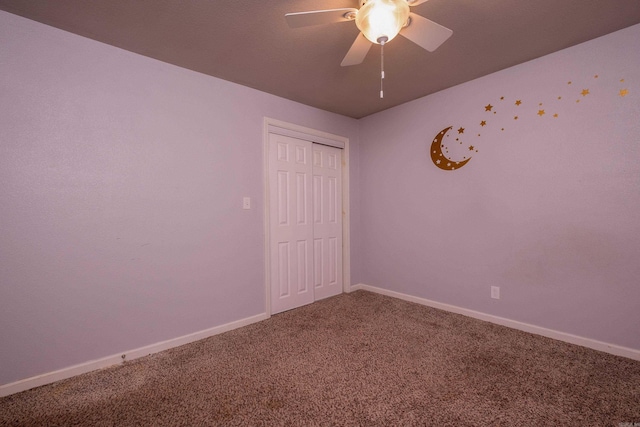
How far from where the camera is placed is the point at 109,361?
6.90 feet

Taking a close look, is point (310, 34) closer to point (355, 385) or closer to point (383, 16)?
point (383, 16)

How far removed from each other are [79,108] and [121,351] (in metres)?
1.87

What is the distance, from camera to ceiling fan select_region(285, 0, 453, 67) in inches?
56.3

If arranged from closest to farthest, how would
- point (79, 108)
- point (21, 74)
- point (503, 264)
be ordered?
1. point (21, 74)
2. point (79, 108)
3. point (503, 264)

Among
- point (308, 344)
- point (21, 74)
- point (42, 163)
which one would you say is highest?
point (21, 74)

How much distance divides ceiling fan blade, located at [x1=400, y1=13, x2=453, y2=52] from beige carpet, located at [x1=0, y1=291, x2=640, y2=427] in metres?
2.14

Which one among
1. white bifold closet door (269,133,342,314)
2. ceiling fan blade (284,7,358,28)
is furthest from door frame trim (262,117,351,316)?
ceiling fan blade (284,7,358,28)

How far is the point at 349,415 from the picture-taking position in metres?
1.52

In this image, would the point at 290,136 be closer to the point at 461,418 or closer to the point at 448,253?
the point at 448,253

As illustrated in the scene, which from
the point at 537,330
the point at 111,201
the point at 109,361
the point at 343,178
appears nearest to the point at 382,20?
the point at 111,201

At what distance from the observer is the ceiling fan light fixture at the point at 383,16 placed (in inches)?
55.9

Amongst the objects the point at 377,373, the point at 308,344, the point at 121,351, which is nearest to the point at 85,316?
the point at 121,351

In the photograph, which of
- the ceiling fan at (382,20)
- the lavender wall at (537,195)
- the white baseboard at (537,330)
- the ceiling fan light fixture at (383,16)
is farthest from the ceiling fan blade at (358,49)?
the white baseboard at (537,330)

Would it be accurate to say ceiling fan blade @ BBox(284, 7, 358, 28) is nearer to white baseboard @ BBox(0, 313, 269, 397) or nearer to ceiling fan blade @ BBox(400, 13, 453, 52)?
ceiling fan blade @ BBox(400, 13, 453, 52)
